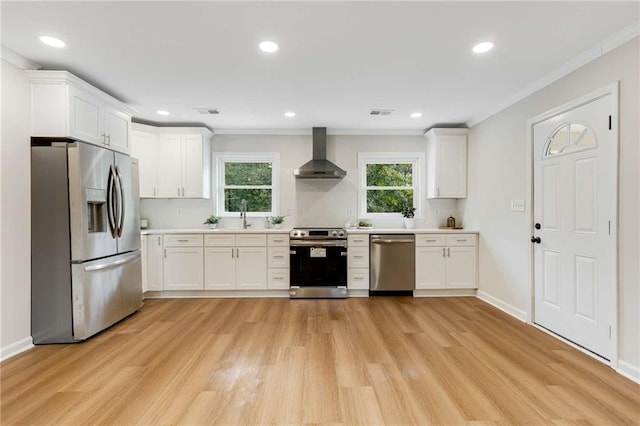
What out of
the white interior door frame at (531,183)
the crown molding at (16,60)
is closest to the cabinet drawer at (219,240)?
the crown molding at (16,60)

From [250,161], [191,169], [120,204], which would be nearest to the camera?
[120,204]

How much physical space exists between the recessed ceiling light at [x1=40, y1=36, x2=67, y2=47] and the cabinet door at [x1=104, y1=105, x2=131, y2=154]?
33.3 inches

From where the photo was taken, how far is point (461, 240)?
421 centimetres

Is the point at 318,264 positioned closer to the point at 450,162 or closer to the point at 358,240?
the point at 358,240

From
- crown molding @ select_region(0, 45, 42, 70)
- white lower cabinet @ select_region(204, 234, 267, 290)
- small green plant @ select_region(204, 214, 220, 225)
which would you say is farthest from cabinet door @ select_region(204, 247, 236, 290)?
crown molding @ select_region(0, 45, 42, 70)

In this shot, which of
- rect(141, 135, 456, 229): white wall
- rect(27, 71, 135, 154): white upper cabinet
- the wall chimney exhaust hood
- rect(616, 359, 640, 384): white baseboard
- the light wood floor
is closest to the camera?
the light wood floor

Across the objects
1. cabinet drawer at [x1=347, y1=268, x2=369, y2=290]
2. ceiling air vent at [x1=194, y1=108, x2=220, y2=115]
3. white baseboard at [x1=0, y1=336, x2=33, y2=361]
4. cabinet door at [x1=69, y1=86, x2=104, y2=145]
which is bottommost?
white baseboard at [x1=0, y1=336, x2=33, y2=361]

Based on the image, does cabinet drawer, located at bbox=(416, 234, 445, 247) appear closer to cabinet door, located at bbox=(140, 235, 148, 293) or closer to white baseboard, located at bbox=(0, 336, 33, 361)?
cabinet door, located at bbox=(140, 235, 148, 293)

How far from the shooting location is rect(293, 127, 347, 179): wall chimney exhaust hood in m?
4.34

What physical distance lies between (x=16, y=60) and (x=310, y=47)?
2.47 m

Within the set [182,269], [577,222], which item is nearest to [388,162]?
[577,222]

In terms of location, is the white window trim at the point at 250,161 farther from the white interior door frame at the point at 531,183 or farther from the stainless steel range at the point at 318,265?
the white interior door frame at the point at 531,183

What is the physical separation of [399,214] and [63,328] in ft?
14.3

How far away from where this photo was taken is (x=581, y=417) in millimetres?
1687
